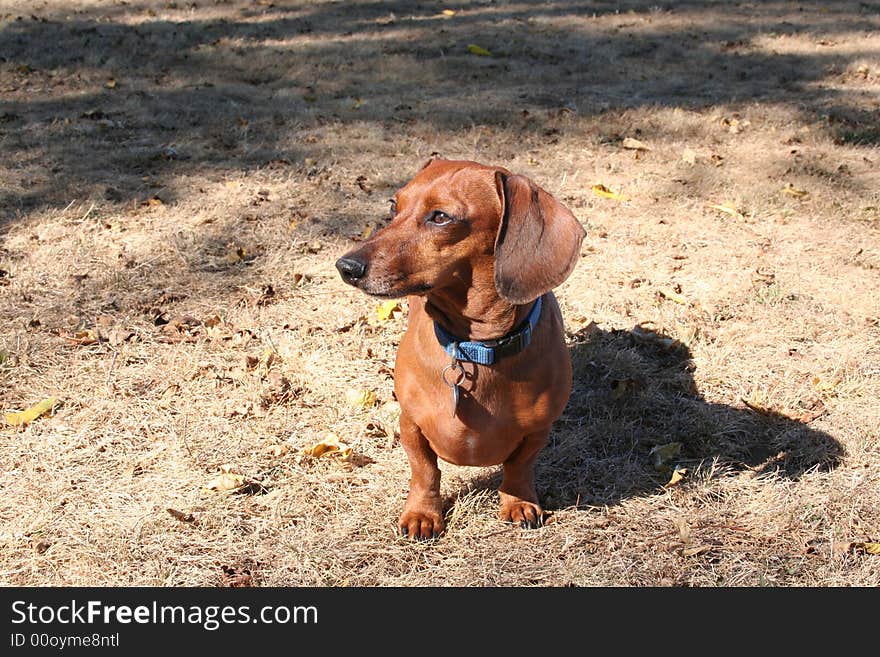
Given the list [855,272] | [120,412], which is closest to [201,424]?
[120,412]

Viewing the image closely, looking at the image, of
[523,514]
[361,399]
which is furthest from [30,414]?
[523,514]

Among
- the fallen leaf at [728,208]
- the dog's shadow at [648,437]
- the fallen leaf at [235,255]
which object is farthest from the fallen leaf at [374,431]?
the fallen leaf at [728,208]

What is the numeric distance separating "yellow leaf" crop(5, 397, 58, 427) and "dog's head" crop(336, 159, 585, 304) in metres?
2.09

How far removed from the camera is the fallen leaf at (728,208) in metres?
5.90

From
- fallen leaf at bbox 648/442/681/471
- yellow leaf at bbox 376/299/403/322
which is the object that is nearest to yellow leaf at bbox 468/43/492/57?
yellow leaf at bbox 376/299/403/322

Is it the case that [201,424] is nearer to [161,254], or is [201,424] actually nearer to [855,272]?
[161,254]

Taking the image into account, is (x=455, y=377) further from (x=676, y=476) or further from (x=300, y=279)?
(x=300, y=279)

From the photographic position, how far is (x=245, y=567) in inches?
120

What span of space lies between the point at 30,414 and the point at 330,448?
4.52 feet

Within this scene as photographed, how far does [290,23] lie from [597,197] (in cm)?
623

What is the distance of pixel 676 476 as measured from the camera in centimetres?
347

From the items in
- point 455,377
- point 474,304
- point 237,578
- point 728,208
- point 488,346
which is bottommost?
point 237,578

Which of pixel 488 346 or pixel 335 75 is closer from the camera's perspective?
pixel 488 346

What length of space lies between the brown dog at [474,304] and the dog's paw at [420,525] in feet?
0.46
